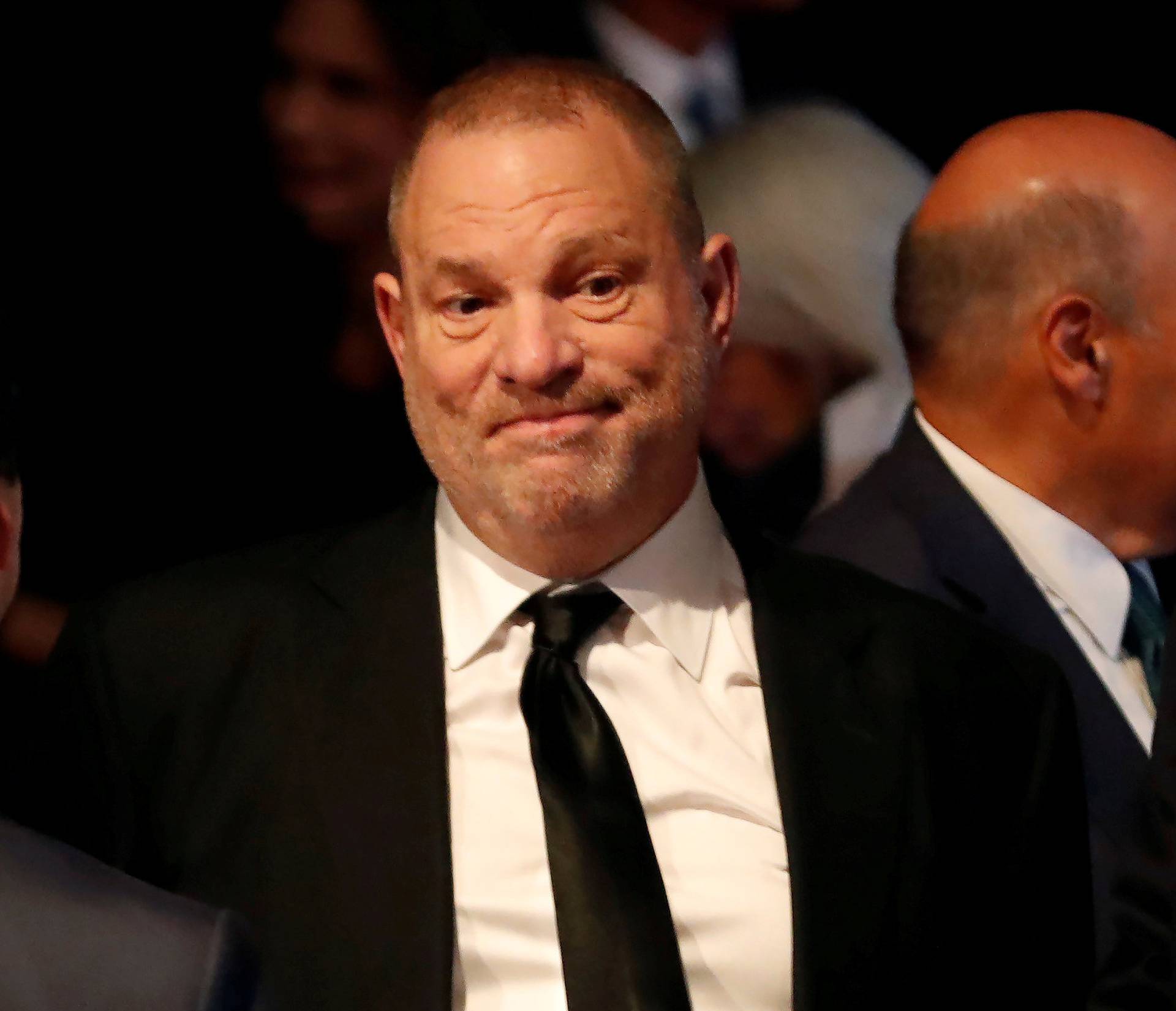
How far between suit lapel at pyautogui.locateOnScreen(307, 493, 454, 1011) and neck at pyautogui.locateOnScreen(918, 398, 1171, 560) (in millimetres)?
618

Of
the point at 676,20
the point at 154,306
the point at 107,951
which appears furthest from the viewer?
the point at 676,20

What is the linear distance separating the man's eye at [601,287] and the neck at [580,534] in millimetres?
181

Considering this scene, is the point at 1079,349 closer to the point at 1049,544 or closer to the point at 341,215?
the point at 1049,544

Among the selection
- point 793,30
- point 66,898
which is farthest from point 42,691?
point 793,30

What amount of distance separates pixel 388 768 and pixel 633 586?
28 centimetres

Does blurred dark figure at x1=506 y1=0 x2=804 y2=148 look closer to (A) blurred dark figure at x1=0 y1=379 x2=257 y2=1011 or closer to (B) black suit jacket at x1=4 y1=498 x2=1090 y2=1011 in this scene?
(B) black suit jacket at x1=4 y1=498 x2=1090 y2=1011

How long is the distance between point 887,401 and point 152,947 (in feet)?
3.83

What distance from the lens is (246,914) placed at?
145 cm

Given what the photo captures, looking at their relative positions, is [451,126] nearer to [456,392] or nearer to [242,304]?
[456,392]

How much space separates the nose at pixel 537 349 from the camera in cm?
146

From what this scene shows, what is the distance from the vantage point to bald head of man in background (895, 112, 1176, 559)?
1766 millimetres

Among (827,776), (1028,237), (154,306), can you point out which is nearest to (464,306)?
(154,306)

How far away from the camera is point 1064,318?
1.78m

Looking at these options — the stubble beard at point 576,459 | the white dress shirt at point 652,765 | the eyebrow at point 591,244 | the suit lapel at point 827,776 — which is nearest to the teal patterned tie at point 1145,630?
the suit lapel at point 827,776
